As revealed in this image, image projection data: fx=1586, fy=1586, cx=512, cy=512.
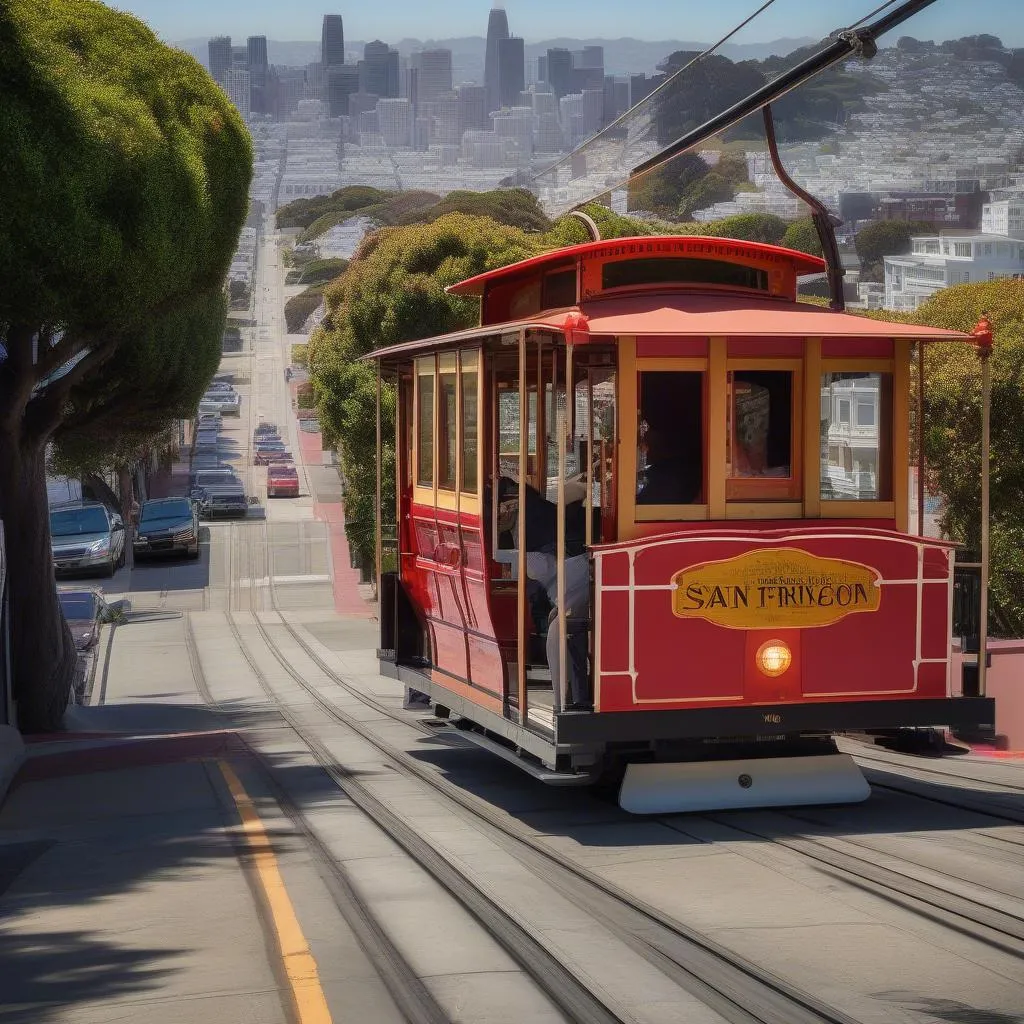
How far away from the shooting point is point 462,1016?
5.77 metres

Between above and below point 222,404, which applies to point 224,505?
below

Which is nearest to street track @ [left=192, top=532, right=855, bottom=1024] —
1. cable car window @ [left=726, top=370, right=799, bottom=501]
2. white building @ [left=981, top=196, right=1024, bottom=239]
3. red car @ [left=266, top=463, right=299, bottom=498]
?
cable car window @ [left=726, top=370, right=799, bottom=501]

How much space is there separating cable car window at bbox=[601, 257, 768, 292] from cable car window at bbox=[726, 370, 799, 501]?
976 millimetres

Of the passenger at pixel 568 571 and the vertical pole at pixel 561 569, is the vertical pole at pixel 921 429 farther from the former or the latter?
the vertical pole at pixel 561 569

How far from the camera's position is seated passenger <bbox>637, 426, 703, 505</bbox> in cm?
975

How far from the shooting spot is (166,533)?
52.3 m

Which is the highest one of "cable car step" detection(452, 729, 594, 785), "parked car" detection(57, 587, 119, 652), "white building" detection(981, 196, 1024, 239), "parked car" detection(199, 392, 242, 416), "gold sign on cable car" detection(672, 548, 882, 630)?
"white building" detection(981, 196, 1024, 239)

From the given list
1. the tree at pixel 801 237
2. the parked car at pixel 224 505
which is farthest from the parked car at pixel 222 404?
the parked car at pixel 224 505

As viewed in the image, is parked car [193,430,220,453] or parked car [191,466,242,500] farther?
parked car [193,430,220,453]

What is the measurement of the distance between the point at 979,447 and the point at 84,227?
12.4 m

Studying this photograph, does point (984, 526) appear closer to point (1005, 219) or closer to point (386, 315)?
point (386, 315)

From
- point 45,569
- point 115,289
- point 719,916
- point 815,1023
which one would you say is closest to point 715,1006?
point 815,1023

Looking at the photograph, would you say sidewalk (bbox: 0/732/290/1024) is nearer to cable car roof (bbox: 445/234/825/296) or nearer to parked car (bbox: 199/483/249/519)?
cable car roof (bbox: 445/234/825/296)

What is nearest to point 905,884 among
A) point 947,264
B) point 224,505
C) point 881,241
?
point 224,505
